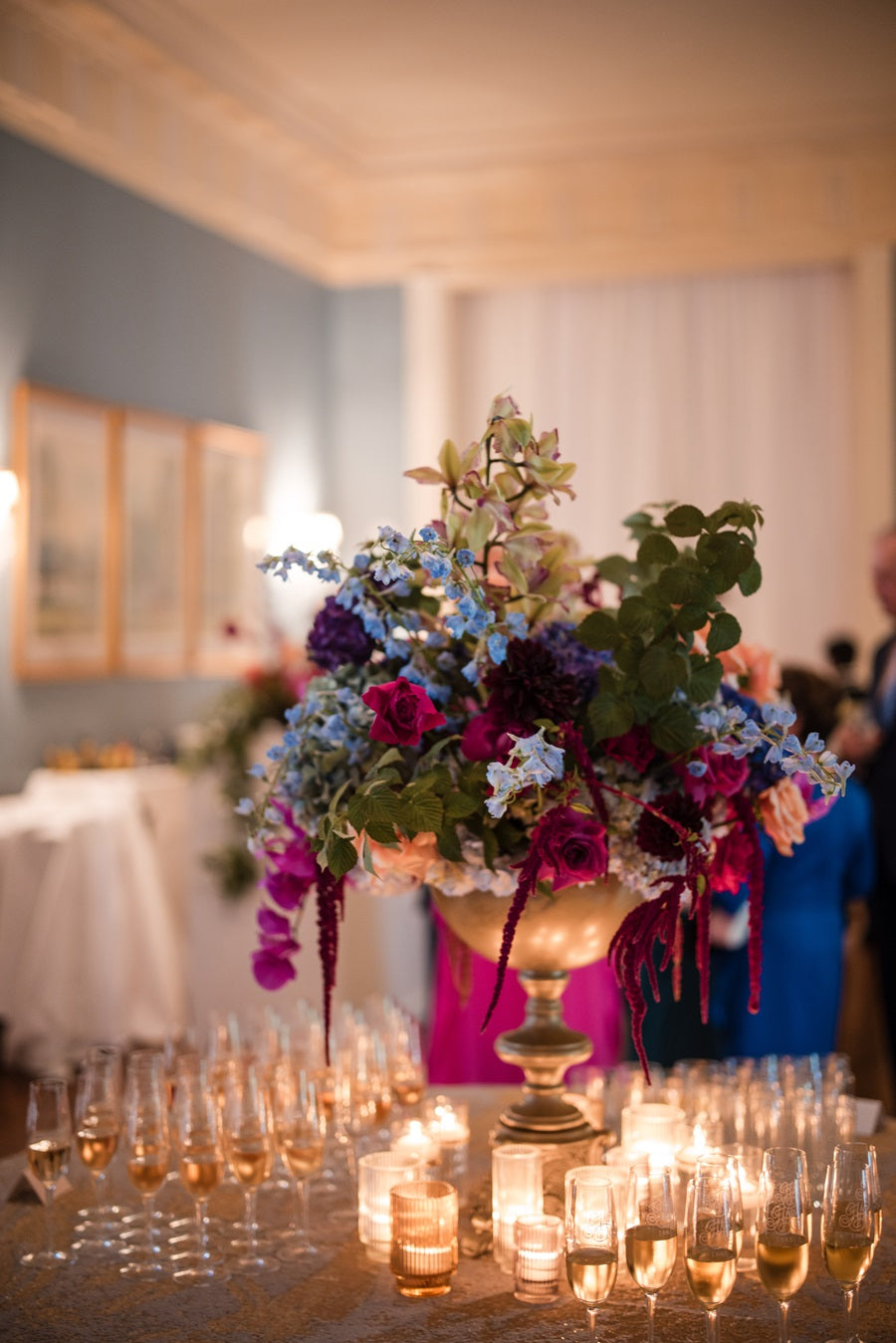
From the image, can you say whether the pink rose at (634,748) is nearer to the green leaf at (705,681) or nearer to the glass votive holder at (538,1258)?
the green leaf at (705,681)

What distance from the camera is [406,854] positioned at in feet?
5.97

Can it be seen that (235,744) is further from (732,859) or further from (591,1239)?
(591,1239)

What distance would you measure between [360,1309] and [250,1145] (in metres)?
0.24

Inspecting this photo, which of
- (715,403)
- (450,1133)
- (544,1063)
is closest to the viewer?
(544,1063)

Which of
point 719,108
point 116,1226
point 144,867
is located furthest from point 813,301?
point 116,1226

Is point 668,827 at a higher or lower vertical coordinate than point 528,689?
lower

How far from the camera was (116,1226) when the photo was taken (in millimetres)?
1918

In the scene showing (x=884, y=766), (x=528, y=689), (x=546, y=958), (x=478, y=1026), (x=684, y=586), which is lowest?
(x=478, y=1026)

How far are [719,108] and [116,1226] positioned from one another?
261 inches

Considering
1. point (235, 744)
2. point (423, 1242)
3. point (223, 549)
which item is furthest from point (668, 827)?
point (223, 549)

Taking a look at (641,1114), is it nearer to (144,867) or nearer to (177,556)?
(144,867)

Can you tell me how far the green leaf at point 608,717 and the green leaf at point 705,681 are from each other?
0.08 meters

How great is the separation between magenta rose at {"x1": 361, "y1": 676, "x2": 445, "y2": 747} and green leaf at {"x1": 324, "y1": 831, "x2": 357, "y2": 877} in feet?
0.45

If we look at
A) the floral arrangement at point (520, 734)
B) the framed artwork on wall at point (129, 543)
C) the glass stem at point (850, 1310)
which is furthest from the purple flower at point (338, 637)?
the framed artwork on wall at point (129, 543)
